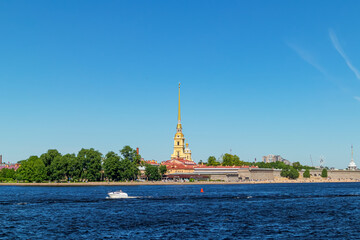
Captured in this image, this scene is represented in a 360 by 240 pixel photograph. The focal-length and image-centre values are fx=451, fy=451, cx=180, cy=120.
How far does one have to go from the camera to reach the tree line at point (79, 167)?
A: 478 ft

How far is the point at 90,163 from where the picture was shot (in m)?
148

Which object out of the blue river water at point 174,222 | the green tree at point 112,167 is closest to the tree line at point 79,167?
the green tree at point 112,167

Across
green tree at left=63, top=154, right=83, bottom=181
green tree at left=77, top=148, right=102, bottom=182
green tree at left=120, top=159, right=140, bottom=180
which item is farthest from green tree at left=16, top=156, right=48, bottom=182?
green tree at left=120, top=159, right=140, bottom=180

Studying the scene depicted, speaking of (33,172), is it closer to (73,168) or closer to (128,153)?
(73,168)

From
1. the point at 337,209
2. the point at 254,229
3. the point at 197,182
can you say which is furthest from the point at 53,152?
the point at 254,229

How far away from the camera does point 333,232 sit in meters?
41.6

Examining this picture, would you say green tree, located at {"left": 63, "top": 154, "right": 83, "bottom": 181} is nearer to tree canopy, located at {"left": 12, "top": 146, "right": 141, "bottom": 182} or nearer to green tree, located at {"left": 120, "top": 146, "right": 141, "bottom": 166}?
tree canopy, located at {"left": 12, "top": 146, "right": 141, "bottom": 182}

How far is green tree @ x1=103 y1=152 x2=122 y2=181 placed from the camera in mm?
148875

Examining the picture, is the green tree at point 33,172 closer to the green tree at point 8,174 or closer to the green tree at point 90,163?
the green tree at point 90,163

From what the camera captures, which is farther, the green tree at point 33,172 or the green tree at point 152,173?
the green tree at point 152,173

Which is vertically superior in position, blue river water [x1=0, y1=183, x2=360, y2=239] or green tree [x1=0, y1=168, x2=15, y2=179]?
green tree [x1=0, y1=168, x2=15, y2=179]

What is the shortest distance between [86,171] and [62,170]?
784 cm

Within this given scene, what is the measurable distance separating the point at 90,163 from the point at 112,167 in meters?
7.26

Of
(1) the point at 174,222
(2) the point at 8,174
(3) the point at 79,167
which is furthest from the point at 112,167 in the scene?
(1) the point at 174,222
